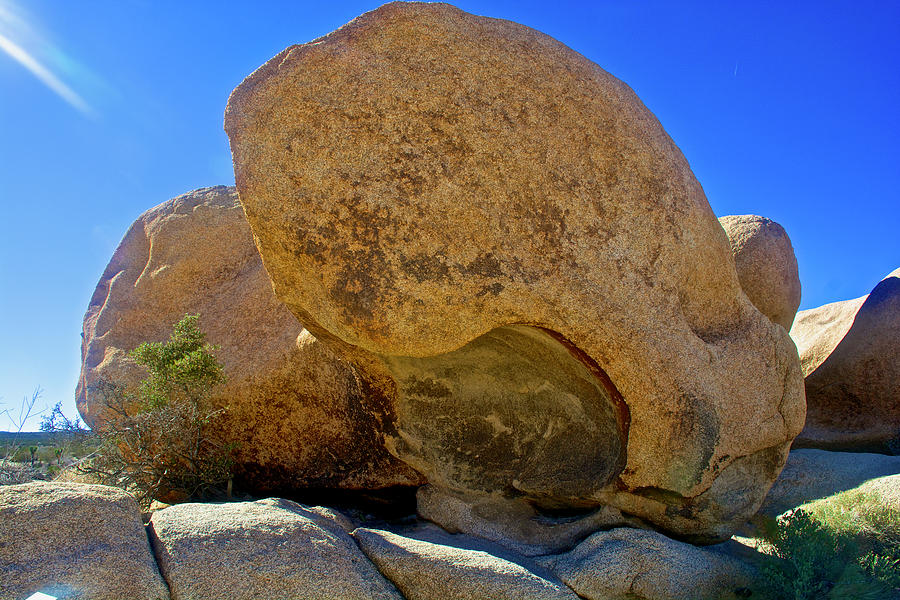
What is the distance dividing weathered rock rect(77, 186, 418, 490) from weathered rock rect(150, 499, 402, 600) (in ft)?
6.25

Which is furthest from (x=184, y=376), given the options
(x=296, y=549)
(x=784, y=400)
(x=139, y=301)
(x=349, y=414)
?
(x=784, y=400)

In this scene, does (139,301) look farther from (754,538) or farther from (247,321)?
(754,538)

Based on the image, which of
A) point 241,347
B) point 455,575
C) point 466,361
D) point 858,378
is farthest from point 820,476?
point 241,347

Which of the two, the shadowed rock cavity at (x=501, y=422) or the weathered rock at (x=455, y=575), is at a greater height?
the shadowed rock cavity at (x=501, y=422)

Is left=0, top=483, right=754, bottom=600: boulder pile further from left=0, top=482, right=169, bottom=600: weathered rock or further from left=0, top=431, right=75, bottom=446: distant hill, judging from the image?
left=0, top=431, right=75, bottom=446: distant hill

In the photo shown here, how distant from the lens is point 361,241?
3.97 metres

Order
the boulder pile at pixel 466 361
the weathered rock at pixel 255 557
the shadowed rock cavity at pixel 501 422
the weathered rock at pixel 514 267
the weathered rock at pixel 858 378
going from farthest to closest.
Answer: the weathered rock at pixel 858 378, the shadowed rock cavity at pixel 501 422, the weathered rock at pixel 514 267, the boulder pile at pixel 466 361, the weathered rock at pixel 255 557

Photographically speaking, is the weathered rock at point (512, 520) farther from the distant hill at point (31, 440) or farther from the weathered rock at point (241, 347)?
the distant hill at point (31, 440)

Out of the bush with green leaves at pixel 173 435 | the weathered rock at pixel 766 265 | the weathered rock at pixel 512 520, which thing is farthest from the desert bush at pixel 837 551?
the bush with green leaves at pixel 173 435

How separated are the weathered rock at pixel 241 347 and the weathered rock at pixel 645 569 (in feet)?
6.36

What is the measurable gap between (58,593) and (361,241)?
7.64 feet

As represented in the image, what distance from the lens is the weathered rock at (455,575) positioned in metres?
3.55

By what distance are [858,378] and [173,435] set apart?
8.02 m

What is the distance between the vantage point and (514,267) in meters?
4.17
